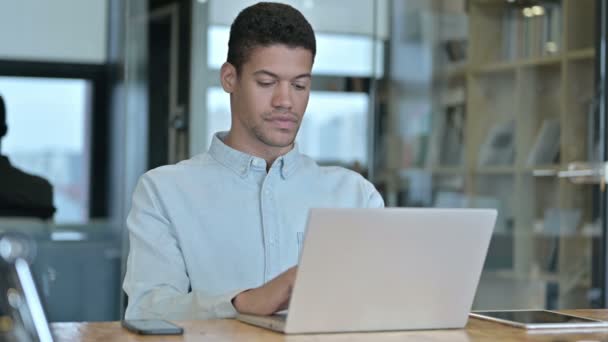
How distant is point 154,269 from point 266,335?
57cm

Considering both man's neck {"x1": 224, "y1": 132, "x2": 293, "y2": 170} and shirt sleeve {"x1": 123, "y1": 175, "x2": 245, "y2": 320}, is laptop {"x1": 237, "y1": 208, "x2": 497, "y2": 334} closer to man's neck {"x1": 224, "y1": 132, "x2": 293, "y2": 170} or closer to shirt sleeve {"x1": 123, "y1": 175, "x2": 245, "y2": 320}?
shirt sleeve {"x1": 123, "y1": 175, "x2": 245, "y2": 320}

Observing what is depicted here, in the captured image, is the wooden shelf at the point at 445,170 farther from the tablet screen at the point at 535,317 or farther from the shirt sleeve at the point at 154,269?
the tablet screen at the point at 535,317

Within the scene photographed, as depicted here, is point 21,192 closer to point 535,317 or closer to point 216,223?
point 216,223

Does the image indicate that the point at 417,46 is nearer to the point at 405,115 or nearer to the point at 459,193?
the point at 405,115

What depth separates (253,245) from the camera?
2225mm

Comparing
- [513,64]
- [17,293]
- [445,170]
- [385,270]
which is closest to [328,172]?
[385,270]

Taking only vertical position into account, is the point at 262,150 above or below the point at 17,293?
above

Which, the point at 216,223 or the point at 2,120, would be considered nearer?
the point at 216,223

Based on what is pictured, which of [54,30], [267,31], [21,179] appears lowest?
[21,179]

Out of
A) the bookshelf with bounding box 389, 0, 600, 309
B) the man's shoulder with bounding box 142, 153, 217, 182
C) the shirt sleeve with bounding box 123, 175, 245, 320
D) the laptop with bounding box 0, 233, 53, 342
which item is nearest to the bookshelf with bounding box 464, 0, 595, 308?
the bookshelf with bounding box 389, 0, 600, 309

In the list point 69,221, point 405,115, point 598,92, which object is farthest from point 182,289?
point 598,92

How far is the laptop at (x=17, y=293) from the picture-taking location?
104 centimetres

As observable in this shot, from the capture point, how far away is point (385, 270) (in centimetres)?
160

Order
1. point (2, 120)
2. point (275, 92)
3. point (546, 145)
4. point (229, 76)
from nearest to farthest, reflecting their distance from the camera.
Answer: point (275, 92) < point (229, 76) < point (2, 120) < point (546, 145)
